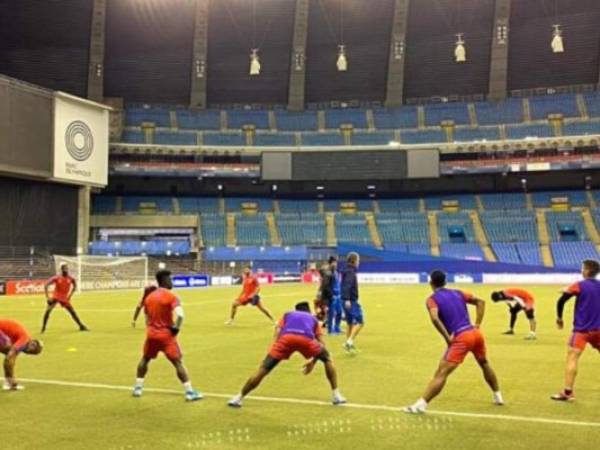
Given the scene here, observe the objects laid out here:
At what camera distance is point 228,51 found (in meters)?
71.0

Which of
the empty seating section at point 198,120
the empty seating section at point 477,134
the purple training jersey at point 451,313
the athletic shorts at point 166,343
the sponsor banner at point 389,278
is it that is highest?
the empty seating section at point 198,120

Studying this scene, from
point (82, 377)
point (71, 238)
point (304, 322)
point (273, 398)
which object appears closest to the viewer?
point (304, 322)

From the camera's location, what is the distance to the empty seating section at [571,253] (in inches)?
2380

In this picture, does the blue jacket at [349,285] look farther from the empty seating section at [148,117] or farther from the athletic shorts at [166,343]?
the empty seating section at [148,117]

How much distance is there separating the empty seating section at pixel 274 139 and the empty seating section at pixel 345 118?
4.47 metres

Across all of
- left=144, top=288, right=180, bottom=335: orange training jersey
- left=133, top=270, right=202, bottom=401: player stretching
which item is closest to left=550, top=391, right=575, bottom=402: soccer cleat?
Result: left=133, top=270, right=202, bottom=401: player stretching

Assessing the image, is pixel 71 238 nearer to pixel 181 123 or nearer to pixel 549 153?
pixel 181 123

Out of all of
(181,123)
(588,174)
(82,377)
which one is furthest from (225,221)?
(82,377)

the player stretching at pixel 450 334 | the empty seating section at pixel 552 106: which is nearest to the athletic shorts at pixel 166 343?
the player stretching at pixel 450 334

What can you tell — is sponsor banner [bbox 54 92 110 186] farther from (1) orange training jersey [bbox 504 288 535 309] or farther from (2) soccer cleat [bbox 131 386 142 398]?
(2) soccer cleat [bbox 131 386 142 398]

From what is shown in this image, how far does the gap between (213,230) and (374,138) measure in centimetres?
1970

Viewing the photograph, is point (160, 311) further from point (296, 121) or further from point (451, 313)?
point (296, 121)

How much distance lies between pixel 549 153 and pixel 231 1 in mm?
35304

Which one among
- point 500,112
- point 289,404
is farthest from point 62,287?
point 500,112
